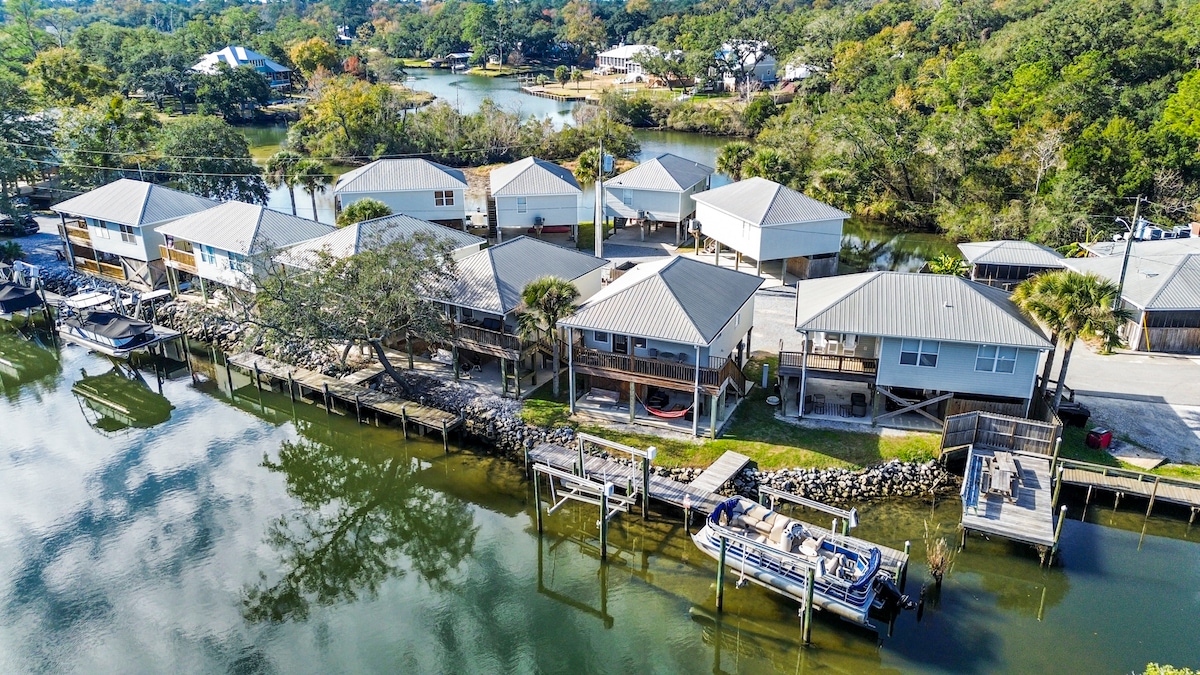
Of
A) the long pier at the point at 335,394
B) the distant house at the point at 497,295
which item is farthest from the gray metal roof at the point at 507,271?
the long pier at the point at 335,394

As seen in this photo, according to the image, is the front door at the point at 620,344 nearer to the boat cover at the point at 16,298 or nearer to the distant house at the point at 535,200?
the distant house at the point at 535,200

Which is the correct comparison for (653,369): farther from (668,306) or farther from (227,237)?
(227,237)

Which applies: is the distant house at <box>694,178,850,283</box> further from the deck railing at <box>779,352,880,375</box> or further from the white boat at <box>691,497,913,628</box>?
the white boat at <box>691,497,913,628</box>

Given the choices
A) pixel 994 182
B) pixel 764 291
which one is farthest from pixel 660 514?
pixel 994 182

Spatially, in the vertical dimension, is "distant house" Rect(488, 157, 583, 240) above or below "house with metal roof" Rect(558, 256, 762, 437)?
above

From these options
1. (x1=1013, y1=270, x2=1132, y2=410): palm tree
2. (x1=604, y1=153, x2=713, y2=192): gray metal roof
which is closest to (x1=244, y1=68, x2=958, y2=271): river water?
(x1=604, y1=153, x2=713, y2=192): gray metal roof

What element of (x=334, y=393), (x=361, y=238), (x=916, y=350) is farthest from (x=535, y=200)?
(x=916, y=350)
